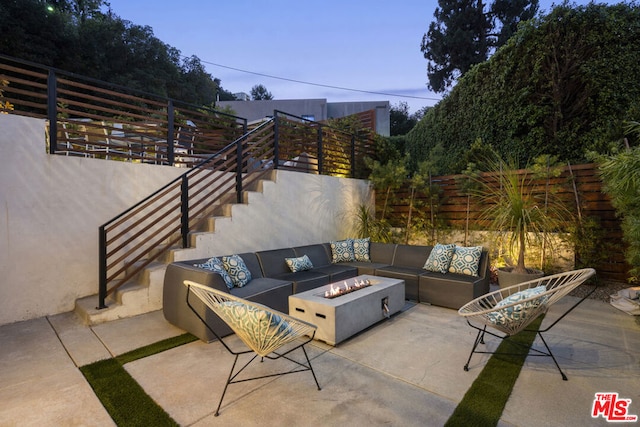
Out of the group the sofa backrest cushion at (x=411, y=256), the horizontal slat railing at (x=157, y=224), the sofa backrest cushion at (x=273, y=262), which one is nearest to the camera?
the horizontal slat railing at (x=157, y=224)

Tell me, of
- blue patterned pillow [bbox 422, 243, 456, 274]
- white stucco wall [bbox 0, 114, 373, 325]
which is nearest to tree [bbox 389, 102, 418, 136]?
blue patterned pillow [bbox 422, 243, 456, 274]

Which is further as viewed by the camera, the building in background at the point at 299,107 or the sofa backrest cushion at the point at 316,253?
the building in background at the point at 299,107

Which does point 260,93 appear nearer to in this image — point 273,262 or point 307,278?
point 273,262

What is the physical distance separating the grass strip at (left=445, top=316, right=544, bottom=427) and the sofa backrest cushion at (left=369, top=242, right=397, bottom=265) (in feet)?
7.96

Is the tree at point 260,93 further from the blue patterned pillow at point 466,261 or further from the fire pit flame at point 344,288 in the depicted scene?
the fire pit flame at point 344,288

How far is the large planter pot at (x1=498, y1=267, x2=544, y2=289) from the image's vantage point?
156 inches

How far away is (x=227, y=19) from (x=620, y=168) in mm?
21278

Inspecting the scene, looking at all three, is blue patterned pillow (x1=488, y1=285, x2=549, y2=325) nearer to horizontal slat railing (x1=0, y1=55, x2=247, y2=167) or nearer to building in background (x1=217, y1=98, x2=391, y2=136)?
horizontal slat railing (x1=0, y1=55, x2=247, y2=167)

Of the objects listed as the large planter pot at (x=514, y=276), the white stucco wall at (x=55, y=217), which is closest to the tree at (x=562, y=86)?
the large planter pot at (x=514, y=276)

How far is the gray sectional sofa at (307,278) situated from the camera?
3.19 m

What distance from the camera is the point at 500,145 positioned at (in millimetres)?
7539

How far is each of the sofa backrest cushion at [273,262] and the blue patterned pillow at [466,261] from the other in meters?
2.29

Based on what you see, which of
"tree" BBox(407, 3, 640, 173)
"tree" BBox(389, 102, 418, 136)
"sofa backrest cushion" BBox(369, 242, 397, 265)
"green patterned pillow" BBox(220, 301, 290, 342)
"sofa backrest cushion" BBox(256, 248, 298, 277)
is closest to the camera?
"green patterned pillow" BBox(220, 301, 290, 342)

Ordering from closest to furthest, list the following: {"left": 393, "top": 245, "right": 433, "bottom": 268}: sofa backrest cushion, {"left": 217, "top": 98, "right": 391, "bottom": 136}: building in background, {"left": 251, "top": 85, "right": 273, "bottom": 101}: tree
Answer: {"left": 393, "top": 245, "right": 433, "bottom": 268}: sofa backrest cushion → {"left": 217, "top": 98, "right": 391, "bottom": 136}: building in background → {"left": 251, "top": 85, "right": 273, "bottom": 101}: tree
